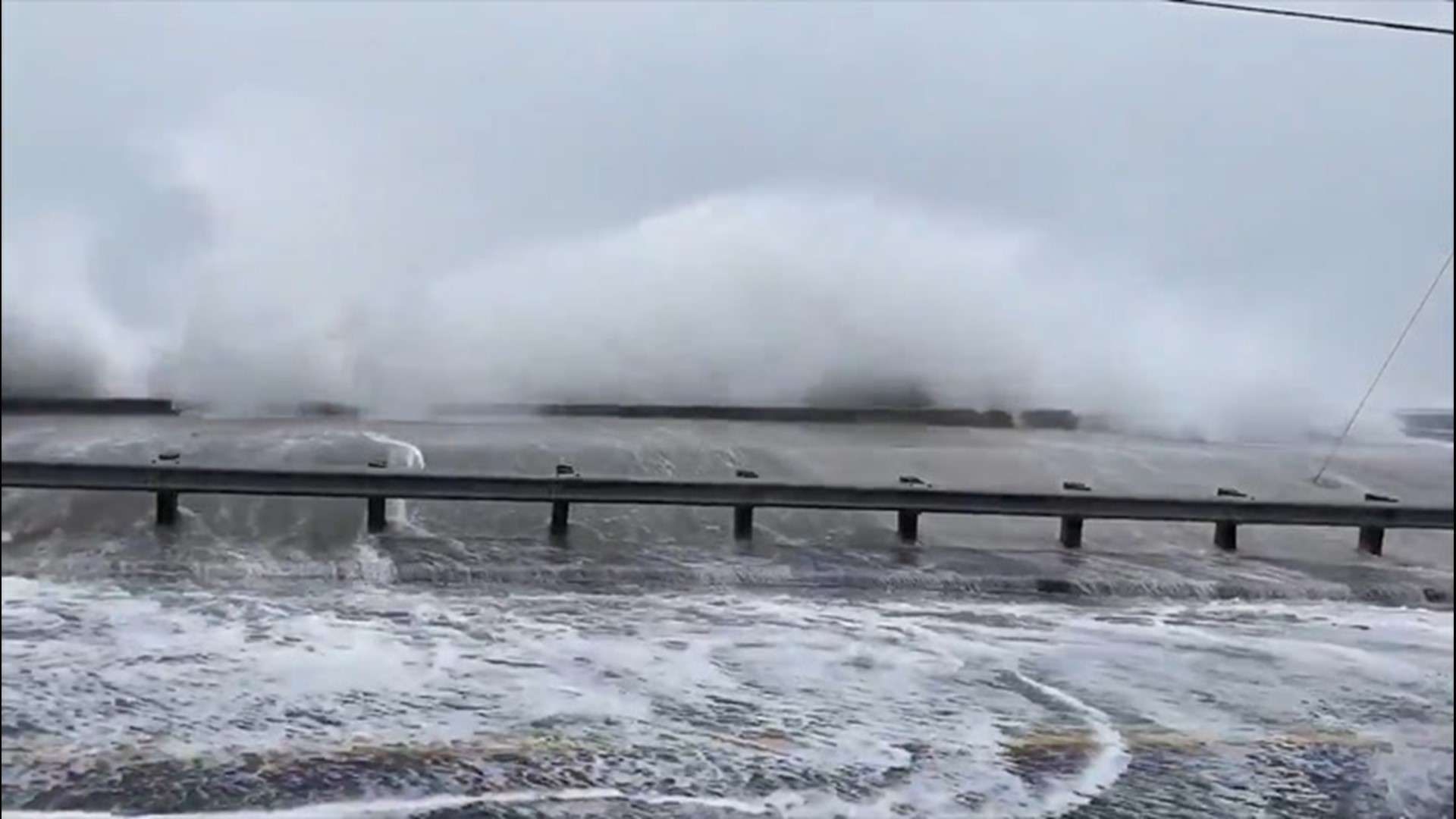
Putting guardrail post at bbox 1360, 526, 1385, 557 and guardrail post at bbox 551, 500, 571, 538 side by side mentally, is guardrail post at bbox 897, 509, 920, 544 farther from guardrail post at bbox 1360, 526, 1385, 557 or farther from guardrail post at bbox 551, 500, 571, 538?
guardrail post at bbox 1360, 526, 1385, 557

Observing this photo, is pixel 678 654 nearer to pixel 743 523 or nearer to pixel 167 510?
pixel 743 523

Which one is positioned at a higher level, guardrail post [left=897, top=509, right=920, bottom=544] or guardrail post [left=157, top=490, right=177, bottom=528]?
guardrail post [left=157, top=490, right=177, bottom=528]

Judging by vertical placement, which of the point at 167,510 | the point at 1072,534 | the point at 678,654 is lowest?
the point at 678,654

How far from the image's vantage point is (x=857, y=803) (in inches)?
140

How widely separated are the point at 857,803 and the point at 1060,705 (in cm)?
139

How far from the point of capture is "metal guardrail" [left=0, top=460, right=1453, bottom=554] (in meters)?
6.44

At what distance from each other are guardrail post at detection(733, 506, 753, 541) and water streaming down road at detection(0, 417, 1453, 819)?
0.11 m

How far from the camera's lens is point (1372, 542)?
705cm

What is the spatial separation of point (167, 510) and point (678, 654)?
331 cm

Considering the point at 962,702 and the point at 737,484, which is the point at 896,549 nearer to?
the point at 737,484

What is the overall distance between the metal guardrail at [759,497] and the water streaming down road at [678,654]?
161mm

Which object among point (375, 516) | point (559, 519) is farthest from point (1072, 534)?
point (375, 516)

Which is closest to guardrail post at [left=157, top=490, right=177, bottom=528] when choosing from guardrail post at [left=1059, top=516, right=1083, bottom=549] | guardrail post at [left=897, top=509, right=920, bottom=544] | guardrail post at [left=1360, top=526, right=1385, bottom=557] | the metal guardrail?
the metal guardrail

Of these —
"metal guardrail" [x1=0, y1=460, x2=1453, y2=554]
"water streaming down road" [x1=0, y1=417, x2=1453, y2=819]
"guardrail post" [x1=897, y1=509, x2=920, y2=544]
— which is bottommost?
"water streaming down road" [x1=0, y1=417, x2=1453, y2=819]
